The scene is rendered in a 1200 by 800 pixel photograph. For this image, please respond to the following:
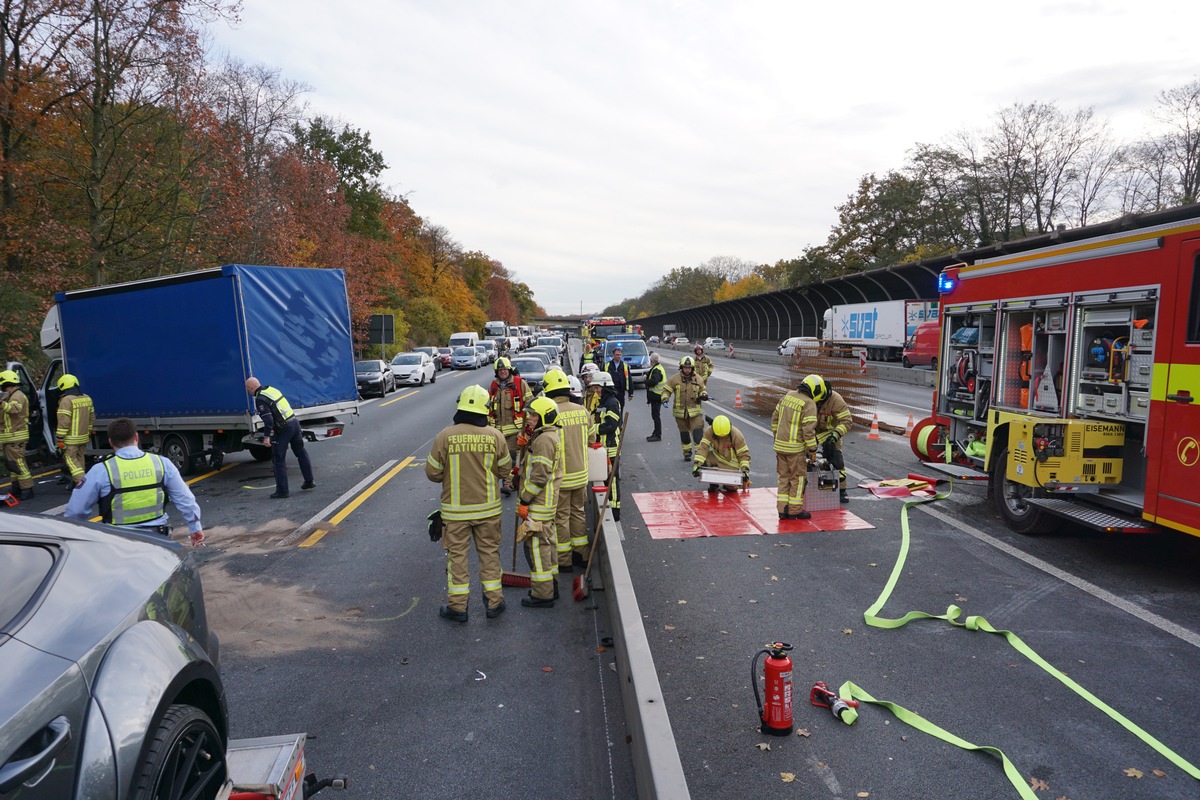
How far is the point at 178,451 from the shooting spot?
39.5 feet

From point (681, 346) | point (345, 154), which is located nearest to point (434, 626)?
point (345, 154)

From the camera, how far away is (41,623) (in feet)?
7.48

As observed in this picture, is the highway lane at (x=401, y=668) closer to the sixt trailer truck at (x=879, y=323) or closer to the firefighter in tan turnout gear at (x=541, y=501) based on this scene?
the firefighter in tan turnout gear at (x=541, y=501)

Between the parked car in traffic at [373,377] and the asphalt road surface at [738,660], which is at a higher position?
the parked car in traffic at [373,377]

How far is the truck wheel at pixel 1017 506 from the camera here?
7.98 meters

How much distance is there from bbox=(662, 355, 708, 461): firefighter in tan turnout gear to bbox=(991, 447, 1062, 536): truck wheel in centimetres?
487

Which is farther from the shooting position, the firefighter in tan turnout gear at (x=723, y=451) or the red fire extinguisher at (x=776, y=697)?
the firefighter in tan turnout gear at (x=723, y=451)

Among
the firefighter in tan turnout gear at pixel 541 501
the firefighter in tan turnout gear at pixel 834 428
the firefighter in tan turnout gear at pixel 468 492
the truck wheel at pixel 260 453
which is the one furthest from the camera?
the truck wheel at pixel 260 453

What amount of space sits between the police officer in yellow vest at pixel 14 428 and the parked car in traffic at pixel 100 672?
9.43 meters

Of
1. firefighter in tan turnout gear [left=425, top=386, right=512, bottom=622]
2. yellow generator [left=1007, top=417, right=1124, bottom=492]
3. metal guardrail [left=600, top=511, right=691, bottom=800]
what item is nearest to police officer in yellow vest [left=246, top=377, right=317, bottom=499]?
firefighter in tan turnout gear [left=425, top=386, right=512, bottom=622]

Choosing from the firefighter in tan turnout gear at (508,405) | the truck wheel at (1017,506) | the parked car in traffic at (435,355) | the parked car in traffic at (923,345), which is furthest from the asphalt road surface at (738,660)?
the parked car in traffic at (435,355)

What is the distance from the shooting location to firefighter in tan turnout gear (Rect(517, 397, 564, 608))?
6.14 meters

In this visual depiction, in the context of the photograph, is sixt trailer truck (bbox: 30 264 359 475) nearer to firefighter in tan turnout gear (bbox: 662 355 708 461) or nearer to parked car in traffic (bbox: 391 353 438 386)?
firefighter in tan turnout gear (bbox: 662 355 708 461)

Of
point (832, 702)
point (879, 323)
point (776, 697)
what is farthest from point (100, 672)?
point (879, 323)
